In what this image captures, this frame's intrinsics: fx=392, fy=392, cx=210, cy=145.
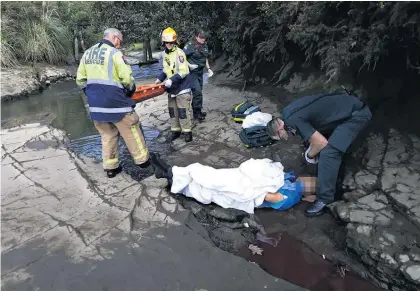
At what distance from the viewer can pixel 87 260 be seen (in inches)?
142

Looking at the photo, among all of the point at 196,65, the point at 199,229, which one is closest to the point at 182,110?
the point at 196,65

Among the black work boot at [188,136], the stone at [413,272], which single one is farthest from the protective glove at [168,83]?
the stone at [413,272]

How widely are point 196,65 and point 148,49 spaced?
684 cm

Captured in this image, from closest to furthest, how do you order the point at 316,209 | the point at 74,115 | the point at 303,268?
the point at 303,268 < the point at 316,209 < the point at 74,115

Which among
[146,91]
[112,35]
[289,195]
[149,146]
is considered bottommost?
[149,146]

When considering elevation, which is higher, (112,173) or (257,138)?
(257,138)

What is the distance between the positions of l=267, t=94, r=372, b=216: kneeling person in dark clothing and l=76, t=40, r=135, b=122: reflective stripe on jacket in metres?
1.90

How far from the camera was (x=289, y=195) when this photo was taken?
4.54m

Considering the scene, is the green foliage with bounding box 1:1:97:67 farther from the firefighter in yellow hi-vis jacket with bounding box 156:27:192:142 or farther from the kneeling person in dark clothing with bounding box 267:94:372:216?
the kneeling person in dark clothing with bounding box 267:94:372:216

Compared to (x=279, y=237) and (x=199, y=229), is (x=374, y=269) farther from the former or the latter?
(x=199, y=229)

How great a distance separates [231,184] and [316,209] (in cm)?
99

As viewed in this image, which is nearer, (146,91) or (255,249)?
Answer: (255,249)

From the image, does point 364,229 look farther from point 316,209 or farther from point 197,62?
point 197,62

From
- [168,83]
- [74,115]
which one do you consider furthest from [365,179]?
[74,115]
